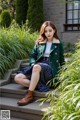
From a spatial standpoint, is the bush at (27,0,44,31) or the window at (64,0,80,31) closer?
the bush at (27,0,44,31)

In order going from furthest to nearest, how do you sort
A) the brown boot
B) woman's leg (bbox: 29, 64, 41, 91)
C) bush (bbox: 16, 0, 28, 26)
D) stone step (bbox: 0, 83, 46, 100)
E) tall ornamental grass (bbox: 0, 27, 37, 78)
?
bush (bbox: 16, 0, 28, 26)
tall ornamental grass (bbox: 0, 27, 37, 78)
stone step (bbox: 0, 83, 46, 100)
woman's leg (bbox: 29, 64, 41, 91)
the brown boot

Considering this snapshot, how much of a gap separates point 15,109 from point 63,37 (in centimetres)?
830

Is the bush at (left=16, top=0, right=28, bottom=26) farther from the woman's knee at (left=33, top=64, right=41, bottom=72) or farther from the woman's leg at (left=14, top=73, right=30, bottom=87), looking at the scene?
the woman's knee at (left=33, top=64, right=41, bottom=72)

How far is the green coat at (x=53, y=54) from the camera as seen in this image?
525 cm

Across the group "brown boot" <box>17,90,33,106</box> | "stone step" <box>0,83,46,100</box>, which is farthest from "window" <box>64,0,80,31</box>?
"brown boot" <box>17,90,33,106</box>

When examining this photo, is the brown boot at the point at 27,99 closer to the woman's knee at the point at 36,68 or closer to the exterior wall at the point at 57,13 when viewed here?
the woman's knee at the point at 36,68

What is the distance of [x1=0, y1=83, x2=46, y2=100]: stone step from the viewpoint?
4982 mm

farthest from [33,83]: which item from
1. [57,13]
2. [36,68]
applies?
[57,13]

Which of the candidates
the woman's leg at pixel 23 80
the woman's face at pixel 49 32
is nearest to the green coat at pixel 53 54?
the woman's face at pixel 49 32

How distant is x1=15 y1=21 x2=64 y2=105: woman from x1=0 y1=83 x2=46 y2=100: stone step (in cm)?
9

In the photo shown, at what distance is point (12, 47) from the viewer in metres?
6.40

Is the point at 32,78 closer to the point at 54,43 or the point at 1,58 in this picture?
the point at 54,43

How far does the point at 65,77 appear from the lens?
4.39m

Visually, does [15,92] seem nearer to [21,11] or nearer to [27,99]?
[27,99]
